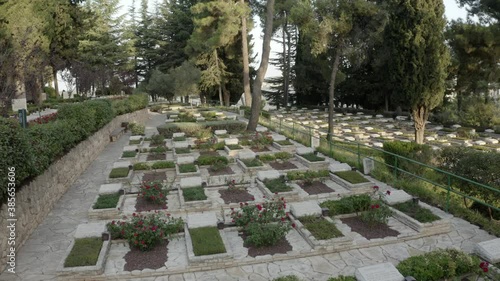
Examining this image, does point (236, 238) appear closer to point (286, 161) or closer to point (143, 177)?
point (143, 177)

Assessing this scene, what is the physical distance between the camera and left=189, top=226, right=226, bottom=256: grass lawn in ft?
22.6

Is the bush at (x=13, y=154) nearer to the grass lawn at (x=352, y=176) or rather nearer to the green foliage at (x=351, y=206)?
the green foliage at (x=351, y=206)

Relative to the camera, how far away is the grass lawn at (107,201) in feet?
30.6

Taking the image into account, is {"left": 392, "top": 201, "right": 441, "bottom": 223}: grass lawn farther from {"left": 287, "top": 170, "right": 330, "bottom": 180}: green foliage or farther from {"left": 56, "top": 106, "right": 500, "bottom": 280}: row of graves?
{"left": 287, "top": 170, "right": 330, "bottom": 180}: green foliage

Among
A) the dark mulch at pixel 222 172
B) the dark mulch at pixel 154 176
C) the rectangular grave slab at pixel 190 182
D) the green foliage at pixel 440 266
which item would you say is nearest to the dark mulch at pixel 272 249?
the green foliage at pixel 440 266

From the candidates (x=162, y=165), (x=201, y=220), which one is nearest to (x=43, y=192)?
(x=201, y=220)

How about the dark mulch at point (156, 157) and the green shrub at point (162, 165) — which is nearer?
the green shrub at point (162, 165)

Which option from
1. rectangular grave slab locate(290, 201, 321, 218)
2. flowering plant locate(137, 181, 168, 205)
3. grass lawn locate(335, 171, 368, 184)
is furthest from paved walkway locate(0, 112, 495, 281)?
grass lawn locate(335, 171, 368, 184)

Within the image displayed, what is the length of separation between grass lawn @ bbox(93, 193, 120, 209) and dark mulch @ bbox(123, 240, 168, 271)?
2.34 metres

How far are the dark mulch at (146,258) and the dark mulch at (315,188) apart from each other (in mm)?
4758

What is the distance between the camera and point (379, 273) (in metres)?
5.75

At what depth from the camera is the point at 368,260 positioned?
6.88m

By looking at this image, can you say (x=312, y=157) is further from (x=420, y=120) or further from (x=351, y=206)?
(x=420, y=120)

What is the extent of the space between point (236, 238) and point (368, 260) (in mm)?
2629
